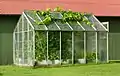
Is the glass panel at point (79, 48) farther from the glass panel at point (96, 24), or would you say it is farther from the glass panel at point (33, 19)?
the glass panel at point (33, 19)

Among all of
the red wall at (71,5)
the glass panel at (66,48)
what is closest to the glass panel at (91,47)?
the glass panel at (66,48)

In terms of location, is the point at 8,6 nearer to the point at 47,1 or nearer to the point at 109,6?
the point at 47,1

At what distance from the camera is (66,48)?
2623 centimetres

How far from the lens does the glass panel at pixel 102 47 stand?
2719 cm

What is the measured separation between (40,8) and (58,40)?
251 inches

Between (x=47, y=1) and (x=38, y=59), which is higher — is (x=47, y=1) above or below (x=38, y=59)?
above

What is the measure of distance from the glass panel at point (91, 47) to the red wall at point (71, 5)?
5274 mm

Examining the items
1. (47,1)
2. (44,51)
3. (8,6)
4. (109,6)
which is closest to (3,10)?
(8,6)

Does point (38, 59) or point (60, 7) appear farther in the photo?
point (60, 7)

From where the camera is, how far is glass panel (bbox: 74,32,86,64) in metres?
26.6

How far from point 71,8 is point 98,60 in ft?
22.1

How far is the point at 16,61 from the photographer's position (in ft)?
93.2

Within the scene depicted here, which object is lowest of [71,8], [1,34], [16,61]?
[16,61]

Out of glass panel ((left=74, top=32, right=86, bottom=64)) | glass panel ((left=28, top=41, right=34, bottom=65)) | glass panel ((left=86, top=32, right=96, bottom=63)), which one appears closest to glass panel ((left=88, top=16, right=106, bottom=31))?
glass panel ((left=86, top=32, right=96, bottom=63))
